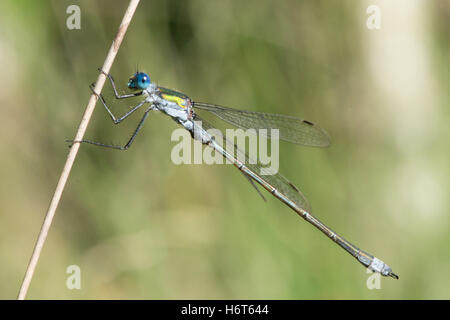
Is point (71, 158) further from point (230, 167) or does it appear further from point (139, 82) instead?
point (230, 167)

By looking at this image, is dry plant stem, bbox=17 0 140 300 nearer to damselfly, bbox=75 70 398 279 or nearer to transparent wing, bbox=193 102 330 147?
damselfly, bbox=75 70 398 279

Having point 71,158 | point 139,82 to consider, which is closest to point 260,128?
point 139,82

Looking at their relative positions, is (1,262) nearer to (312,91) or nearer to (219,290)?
(219,290)

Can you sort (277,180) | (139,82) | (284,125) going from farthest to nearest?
(277,180), (284,125), (139,82)

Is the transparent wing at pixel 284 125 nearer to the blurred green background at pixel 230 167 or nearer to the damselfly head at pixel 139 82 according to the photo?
the blurred green background at pixel 230 167

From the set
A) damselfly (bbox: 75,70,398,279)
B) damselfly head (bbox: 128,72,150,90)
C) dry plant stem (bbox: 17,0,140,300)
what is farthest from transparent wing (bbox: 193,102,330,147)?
dry plant stem (bbox: 17,0,140,300)

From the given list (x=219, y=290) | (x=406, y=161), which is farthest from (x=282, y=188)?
(x=406, y=161)
